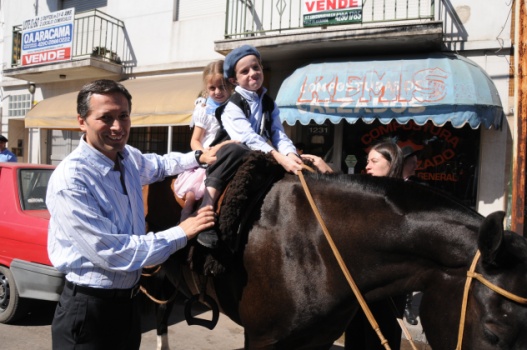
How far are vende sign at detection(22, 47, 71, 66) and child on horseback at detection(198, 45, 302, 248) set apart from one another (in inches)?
409

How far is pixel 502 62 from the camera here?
7.47 metres

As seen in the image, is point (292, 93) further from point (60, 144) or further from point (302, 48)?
point (60, 144)

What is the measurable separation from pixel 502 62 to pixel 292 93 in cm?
356

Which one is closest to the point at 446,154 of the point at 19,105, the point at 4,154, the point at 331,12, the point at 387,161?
the point at 331,12

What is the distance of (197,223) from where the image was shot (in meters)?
2.06

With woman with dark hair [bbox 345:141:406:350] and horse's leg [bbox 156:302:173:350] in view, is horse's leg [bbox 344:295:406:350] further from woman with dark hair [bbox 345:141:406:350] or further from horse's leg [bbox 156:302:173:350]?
horse's leg [bbox 156:302:173:350]

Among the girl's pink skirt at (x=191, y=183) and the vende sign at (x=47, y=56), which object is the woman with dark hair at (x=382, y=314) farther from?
the vende sign at (x=47, y=56)

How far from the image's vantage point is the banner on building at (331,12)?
306 inches

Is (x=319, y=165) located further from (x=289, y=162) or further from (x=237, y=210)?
(x=237, y=210)

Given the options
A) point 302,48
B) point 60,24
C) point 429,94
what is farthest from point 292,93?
point 60,24

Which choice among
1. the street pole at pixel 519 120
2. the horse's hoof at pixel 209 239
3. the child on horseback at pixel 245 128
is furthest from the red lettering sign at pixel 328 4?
the horse's hoof at pixel 209 239

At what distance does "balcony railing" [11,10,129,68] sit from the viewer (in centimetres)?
1171

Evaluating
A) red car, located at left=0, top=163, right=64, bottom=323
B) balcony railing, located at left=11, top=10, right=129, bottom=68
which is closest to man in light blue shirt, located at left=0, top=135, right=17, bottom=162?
balcony railing, located at left=11, top=10, right=129, bottom=68

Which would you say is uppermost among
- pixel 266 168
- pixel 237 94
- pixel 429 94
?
pixel 429 94
